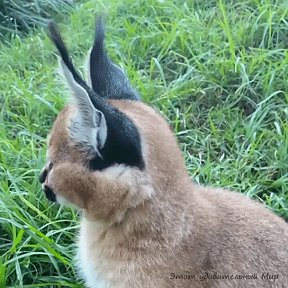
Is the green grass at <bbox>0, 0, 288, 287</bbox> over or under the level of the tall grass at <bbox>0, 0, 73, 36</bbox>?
over

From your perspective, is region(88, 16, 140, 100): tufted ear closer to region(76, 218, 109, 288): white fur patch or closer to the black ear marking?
the black ear marking

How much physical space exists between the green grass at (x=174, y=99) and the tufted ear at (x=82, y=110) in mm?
830

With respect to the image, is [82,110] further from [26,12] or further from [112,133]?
[26,12]

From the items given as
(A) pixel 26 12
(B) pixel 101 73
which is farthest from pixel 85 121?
(A) pixel 26 12

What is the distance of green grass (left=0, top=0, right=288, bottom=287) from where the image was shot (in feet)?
9.55

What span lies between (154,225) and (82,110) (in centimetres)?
41

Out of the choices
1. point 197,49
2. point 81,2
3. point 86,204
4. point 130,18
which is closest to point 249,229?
point 86,204

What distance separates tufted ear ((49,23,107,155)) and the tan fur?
2.9 inches

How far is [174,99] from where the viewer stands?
3.69 m

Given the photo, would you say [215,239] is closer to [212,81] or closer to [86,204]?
[86,204]

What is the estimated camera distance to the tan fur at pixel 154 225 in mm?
2113

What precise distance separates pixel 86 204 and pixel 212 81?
175 centimetres

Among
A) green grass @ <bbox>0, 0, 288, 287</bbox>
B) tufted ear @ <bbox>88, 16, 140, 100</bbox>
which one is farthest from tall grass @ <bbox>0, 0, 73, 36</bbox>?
tufted ear @ <bbox>88, 16, 140, 100</bbox>

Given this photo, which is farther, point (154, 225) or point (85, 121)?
point (154, 225)
